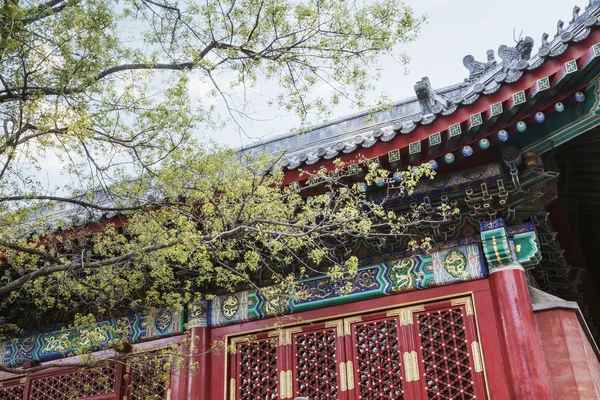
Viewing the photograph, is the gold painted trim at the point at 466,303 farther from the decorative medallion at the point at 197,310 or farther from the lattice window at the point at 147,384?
the lattice window at the point at 147,384

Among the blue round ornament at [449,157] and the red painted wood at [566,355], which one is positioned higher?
the blue round ornament at [449,157]

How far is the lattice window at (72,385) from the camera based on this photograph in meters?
6.84

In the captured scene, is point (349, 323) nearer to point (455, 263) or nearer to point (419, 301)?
point (419, 301)

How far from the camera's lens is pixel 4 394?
739cm

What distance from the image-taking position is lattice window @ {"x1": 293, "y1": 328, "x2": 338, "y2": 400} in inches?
232

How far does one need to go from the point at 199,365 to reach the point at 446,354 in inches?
92.3

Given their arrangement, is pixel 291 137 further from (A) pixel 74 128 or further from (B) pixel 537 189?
(A) pixel 74 128

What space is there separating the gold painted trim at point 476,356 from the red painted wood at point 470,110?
1764mm

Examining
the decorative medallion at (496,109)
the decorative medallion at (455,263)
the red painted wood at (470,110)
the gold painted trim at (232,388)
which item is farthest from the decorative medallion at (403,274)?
the gold painted trim at (232,388)

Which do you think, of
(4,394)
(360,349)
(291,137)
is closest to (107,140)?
(360,349)

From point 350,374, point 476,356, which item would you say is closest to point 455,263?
point 476,356

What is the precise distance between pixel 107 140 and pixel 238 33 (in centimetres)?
125

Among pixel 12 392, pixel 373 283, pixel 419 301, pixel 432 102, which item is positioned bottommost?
pixel 12 392

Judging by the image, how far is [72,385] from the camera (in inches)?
275
